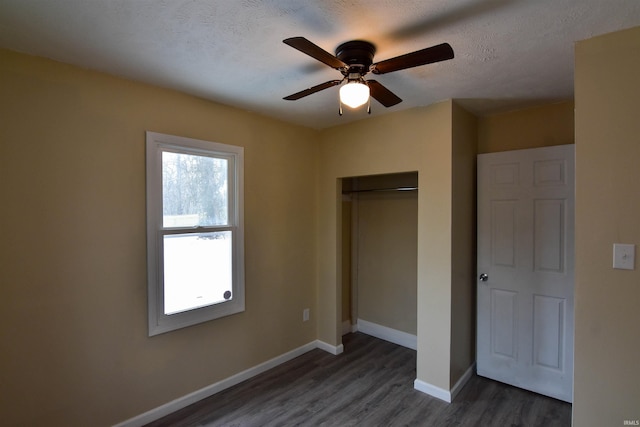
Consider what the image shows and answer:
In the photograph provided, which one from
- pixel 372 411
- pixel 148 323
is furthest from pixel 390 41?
pixel 372 411

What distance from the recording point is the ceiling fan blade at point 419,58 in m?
1.35

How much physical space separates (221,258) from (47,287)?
117 centimetres

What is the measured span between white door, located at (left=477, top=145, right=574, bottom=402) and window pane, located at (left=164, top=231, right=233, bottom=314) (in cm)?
239

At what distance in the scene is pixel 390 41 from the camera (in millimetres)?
1697

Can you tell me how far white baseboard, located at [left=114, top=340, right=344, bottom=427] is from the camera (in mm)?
2254

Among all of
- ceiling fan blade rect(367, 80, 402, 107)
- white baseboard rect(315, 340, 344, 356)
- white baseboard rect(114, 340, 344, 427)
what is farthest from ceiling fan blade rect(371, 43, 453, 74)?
white baseboard rect(315, 340, 344, 356)

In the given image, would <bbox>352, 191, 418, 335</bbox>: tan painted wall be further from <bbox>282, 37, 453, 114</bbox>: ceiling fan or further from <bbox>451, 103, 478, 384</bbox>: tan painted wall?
<bbox>282, 37, 453, 114</bbox>: ceiling fan

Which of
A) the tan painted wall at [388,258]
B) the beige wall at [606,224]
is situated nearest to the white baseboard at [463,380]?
the tan painted wall at [388,258]

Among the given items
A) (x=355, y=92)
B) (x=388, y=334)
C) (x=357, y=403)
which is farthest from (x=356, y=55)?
(x=388, y=334)

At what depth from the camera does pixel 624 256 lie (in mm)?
1593

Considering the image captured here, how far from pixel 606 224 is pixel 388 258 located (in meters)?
2.32

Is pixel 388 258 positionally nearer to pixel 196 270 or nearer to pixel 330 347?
pixel 330 347

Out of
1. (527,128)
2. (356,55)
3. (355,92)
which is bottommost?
(355,92)

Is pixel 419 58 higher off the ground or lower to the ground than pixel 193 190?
higher
